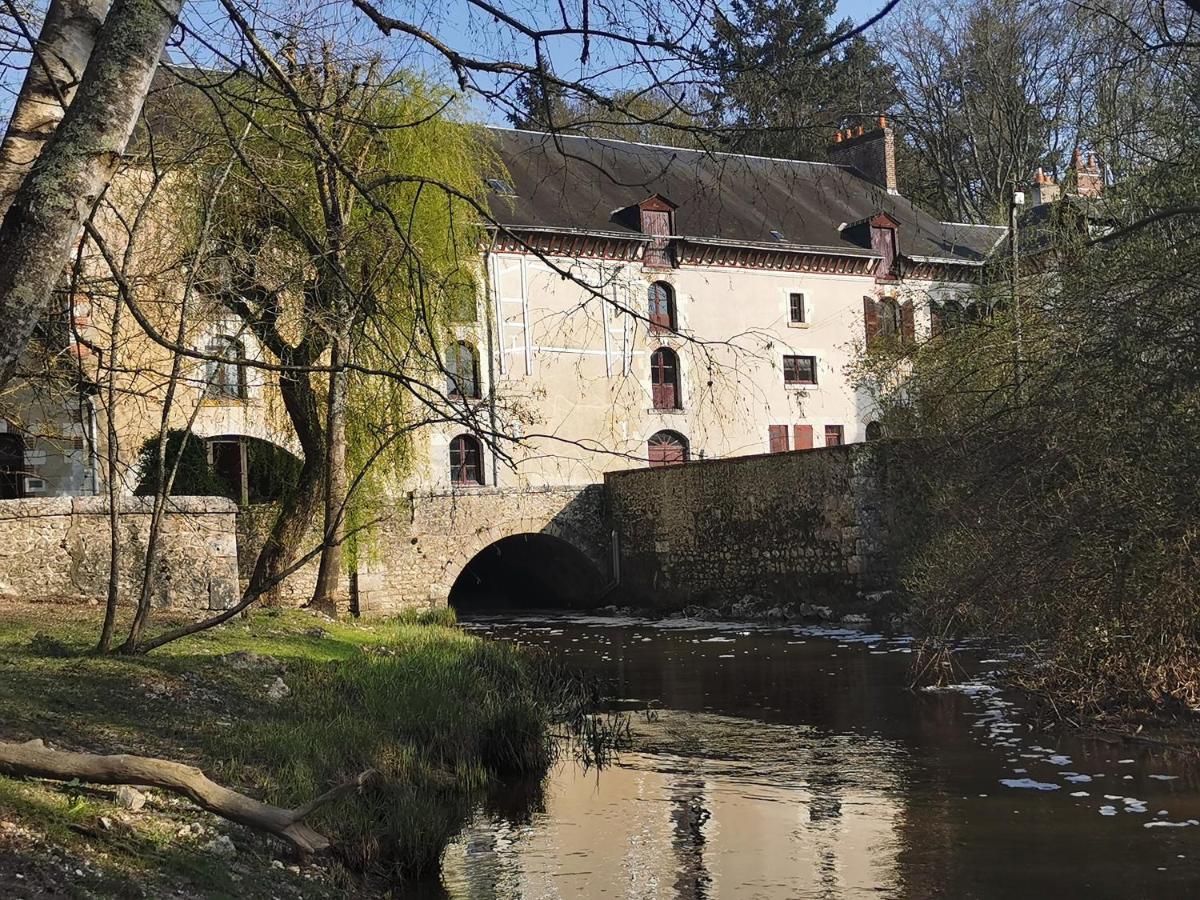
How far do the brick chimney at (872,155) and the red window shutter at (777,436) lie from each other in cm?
690

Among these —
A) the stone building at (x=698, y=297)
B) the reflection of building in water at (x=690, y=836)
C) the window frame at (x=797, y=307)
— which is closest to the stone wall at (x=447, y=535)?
the stone building at (x=698, y=297)

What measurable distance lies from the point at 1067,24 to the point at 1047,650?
6607 mm

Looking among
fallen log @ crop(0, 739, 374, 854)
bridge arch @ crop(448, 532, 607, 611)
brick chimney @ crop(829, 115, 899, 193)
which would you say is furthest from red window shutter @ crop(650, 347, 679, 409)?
fallen log @ crop(0, 739, 374, 854)

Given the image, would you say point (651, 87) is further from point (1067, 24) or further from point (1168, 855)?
point (1168, 855)

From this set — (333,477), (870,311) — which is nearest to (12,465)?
(333,477)

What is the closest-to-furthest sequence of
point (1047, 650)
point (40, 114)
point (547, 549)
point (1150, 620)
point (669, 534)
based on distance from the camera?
point (40, 114) → point (1150, 620) → point (1047, 650) → point (669, 534) → point (547, 549)

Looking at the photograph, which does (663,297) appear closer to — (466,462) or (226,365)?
(466,462)

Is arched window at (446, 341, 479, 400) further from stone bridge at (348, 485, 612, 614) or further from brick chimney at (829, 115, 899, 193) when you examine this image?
brick chimney at (829, 115, 899, 193)

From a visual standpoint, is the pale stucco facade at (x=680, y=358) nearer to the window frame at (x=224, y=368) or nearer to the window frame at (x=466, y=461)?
the window frame at (x=466, y=461)

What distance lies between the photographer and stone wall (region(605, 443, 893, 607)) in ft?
66.8

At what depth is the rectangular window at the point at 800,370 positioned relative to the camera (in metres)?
30.4

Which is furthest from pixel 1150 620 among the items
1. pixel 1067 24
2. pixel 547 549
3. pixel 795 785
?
pixel 547 549

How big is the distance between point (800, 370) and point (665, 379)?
338 centimetres

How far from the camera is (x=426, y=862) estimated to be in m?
6.23
